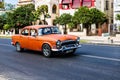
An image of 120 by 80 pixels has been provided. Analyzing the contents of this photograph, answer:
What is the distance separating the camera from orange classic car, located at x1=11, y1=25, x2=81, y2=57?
15719 millimetres

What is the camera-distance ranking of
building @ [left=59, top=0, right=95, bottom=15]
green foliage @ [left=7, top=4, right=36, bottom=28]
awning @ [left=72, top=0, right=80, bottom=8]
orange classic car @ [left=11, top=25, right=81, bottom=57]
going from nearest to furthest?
orange classic car @ [left=11, top=25, right=81, bottom=57], building @ [left=59, top=0, right=95, bottom=15], awning @ [left=72, top=0, right=80, bottom=8], green foliage @ [left=7, top=4, right=36, bottom=28]

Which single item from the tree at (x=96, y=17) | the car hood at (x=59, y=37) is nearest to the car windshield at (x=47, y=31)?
the car hood at (x=59, y=37)

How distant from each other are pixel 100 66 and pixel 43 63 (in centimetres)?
288

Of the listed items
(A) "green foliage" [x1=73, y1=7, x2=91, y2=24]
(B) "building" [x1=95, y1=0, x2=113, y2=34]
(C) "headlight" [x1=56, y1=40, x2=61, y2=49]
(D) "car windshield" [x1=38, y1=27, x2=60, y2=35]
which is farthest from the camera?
(B) "building" [x1=95, y1=0, x2=113, y2=34]

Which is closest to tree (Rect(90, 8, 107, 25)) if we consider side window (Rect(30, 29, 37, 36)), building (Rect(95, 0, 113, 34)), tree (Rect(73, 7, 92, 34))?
tree (Rect(73, 7, 92, 34))

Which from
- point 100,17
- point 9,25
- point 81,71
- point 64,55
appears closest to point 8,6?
point 9,25

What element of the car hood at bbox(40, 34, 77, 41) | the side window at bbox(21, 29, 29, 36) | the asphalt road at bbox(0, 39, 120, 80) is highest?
the side window at bbox(21, 29, 29, 36)

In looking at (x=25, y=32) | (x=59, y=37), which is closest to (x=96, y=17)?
(x=25, y=32)

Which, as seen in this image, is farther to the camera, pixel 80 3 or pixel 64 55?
pixel 80 3

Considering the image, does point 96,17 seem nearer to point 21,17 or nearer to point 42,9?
point 42,9

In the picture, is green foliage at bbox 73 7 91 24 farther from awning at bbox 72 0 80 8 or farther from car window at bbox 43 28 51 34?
car window at bbox 43 28 51 34

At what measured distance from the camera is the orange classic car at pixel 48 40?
15.7m

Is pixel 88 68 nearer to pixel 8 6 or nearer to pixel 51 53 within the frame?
pixel 51 53

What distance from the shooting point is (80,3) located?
56.6 m
